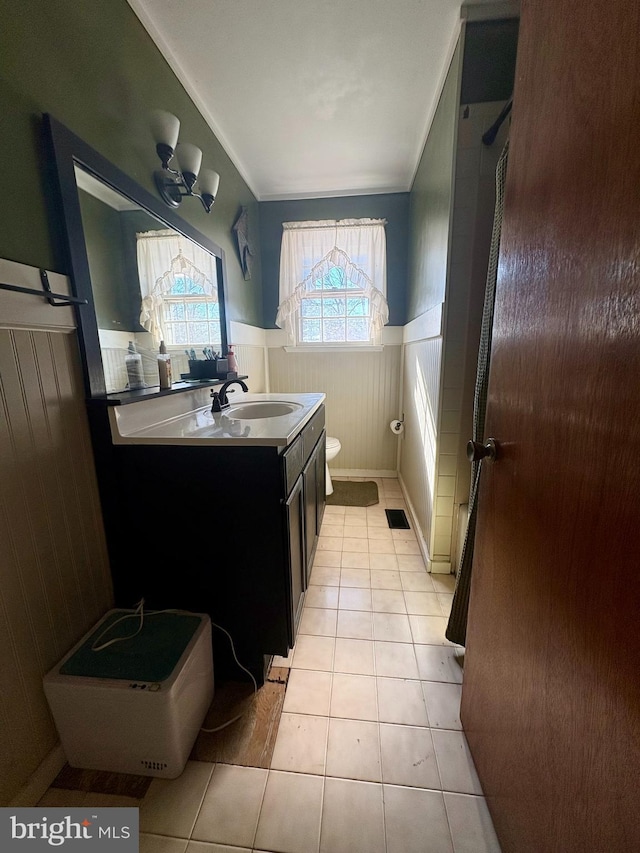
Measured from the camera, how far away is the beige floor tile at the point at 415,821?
2.65 ft

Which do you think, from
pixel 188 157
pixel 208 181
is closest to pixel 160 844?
pixel 188 157

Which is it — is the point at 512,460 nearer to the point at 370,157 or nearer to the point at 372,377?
the point at 372,377

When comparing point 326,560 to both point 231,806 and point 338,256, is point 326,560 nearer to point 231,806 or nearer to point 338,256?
point 231,806

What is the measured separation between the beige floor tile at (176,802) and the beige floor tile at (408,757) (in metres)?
0.52

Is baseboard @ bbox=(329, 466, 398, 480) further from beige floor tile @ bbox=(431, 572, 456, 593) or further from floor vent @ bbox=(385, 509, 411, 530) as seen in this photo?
beige floor tile @ bbox=(431, 572, 456, 593)

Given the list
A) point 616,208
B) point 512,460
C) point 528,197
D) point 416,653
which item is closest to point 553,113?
point 528,197

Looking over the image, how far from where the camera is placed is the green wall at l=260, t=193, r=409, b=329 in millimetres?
2686

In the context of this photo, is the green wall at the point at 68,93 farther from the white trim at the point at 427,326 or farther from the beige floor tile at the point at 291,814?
the beige floor tile at the point at 291,814

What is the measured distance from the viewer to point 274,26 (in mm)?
1340

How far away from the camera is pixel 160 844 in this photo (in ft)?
2.67

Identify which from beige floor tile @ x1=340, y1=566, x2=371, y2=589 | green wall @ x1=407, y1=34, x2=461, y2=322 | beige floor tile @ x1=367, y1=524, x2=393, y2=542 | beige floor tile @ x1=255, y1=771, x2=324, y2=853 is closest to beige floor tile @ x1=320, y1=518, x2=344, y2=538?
beige floor tile @ x1=367, y1=524, x2=393, y2=542

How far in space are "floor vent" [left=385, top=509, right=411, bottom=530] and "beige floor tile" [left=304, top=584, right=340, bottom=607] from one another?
0.74 metres

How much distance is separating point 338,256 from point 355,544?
2.27 meters

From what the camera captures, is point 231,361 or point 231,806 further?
point 231,361
